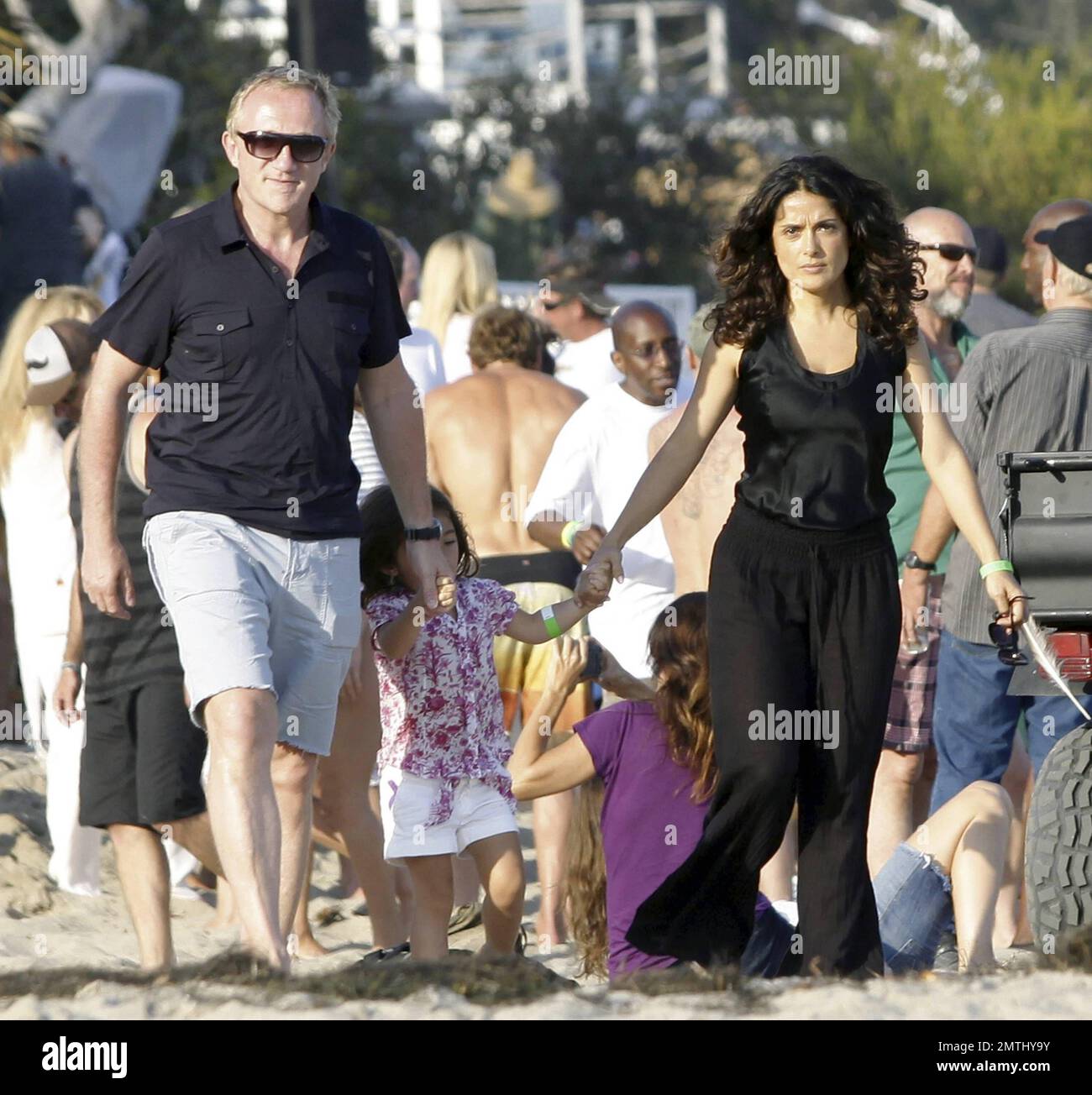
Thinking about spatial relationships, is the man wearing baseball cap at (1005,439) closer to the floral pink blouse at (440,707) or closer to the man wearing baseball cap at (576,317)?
the floral pink blouse at (440,707)

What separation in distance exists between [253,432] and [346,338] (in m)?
0.30

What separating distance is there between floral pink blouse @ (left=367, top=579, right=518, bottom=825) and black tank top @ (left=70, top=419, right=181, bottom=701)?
0.61 m

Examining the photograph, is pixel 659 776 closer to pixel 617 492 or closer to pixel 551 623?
pixel 551 623

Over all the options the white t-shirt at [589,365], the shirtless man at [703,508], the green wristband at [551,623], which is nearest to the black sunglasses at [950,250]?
the shirtless man at [703,508]

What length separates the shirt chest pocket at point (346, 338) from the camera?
4.46m

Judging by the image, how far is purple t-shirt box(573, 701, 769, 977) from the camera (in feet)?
15.5

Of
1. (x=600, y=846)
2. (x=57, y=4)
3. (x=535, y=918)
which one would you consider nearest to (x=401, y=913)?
(x=535, y=918)

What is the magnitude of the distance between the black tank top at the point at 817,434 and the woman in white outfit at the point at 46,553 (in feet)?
9.77

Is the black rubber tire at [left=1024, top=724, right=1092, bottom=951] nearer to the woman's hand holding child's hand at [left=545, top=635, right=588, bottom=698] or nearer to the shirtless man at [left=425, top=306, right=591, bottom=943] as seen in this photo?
the woman's hand holding child's hand at [left=545, top=635, right=588, bottom=698]

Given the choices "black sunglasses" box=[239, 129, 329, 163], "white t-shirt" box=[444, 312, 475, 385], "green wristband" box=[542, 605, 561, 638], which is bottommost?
"green wristband" box=[542, 605, 561, 638]

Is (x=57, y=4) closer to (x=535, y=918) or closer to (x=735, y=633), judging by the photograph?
(x=535, y=918)

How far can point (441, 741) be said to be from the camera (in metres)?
5.14

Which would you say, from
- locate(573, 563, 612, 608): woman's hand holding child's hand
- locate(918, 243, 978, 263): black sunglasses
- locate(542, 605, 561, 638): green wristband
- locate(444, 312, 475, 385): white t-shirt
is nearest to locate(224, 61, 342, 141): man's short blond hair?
locate(573, 563, 612, 608): woman's hand holding child's hand
